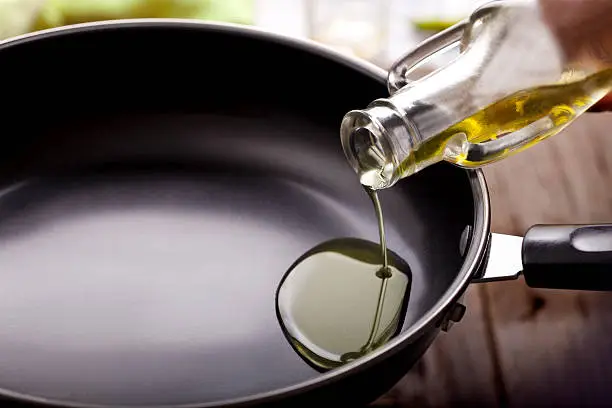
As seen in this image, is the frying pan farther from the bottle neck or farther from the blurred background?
the blurred background

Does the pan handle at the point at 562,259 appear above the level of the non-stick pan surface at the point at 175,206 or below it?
below

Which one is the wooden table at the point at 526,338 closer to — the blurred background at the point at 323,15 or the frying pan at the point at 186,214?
the frying pan at the point at 186,214

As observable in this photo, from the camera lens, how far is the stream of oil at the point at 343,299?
630 millimetres

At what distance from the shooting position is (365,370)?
481 millimetres

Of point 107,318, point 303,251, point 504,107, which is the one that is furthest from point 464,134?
point 107,318

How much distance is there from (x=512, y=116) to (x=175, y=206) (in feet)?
0.93

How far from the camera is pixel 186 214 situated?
75cm

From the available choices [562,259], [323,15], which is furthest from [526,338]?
[323,15]

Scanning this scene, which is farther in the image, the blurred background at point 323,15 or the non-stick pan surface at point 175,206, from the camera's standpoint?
the blurred background at point 323,15

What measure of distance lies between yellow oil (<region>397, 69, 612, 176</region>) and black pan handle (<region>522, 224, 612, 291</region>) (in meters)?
0.08

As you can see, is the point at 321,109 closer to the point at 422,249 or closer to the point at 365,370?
the point at 422,249

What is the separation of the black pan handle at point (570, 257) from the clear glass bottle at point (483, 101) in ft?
0.26

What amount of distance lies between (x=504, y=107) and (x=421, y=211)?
0.44ft

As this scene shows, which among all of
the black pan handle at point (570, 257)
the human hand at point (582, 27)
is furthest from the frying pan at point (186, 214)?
the human hand at point (582, 27)
